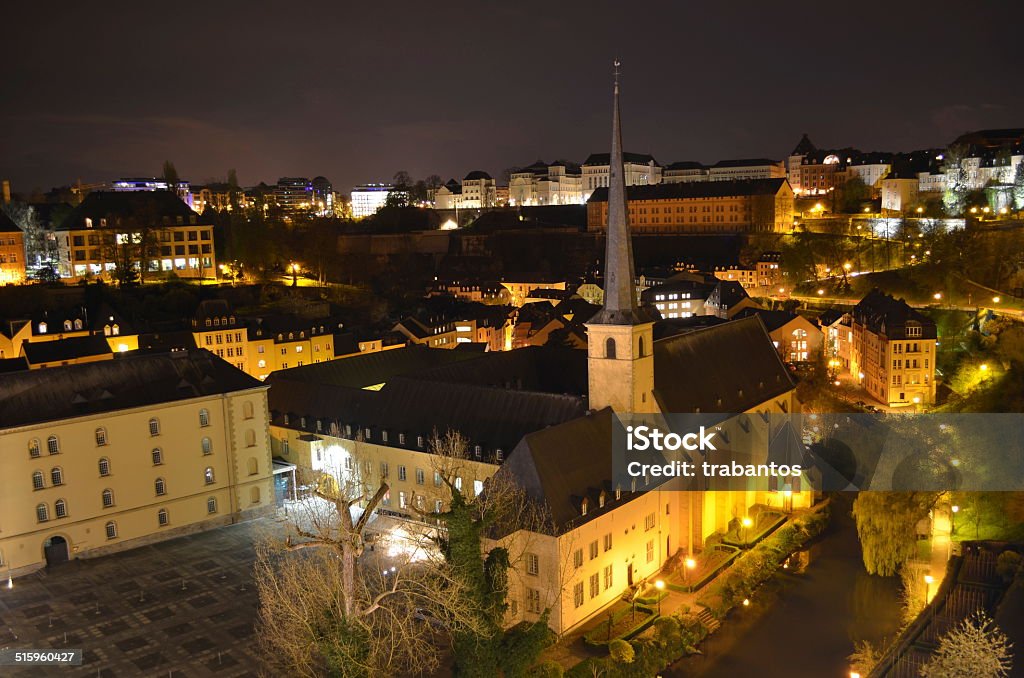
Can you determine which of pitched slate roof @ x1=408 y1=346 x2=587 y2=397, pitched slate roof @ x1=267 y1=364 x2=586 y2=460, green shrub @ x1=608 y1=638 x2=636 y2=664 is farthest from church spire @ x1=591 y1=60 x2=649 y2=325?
green shrub @ x1=608 y1=638 x2=636 y2=664

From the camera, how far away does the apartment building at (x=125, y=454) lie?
36312 mm

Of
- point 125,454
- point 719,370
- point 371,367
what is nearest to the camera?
point 125,454

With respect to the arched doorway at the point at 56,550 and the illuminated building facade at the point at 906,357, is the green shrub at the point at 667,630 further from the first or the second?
the illuminated building facade at the point at 906,357

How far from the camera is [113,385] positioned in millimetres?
39625

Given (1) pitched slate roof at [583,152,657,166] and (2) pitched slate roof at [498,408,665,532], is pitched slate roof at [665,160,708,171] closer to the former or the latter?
(1) pitched slate roof at [583,152,657,166]

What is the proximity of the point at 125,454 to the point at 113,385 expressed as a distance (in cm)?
328

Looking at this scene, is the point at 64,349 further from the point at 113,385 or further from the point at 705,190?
the point at 705,190

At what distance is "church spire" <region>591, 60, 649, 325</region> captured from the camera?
36.9 metres

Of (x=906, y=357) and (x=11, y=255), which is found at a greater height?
(x=11, y=255)

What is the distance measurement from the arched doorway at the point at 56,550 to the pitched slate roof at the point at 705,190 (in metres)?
92.2

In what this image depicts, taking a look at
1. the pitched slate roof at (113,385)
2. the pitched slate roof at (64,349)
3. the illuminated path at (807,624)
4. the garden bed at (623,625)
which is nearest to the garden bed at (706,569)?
the illuminated path at (807,624)

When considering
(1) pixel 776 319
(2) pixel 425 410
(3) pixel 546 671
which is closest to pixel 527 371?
(2) pixel 425 410

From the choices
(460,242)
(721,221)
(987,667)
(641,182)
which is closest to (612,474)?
(987,667)

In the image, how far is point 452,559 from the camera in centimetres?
2534
